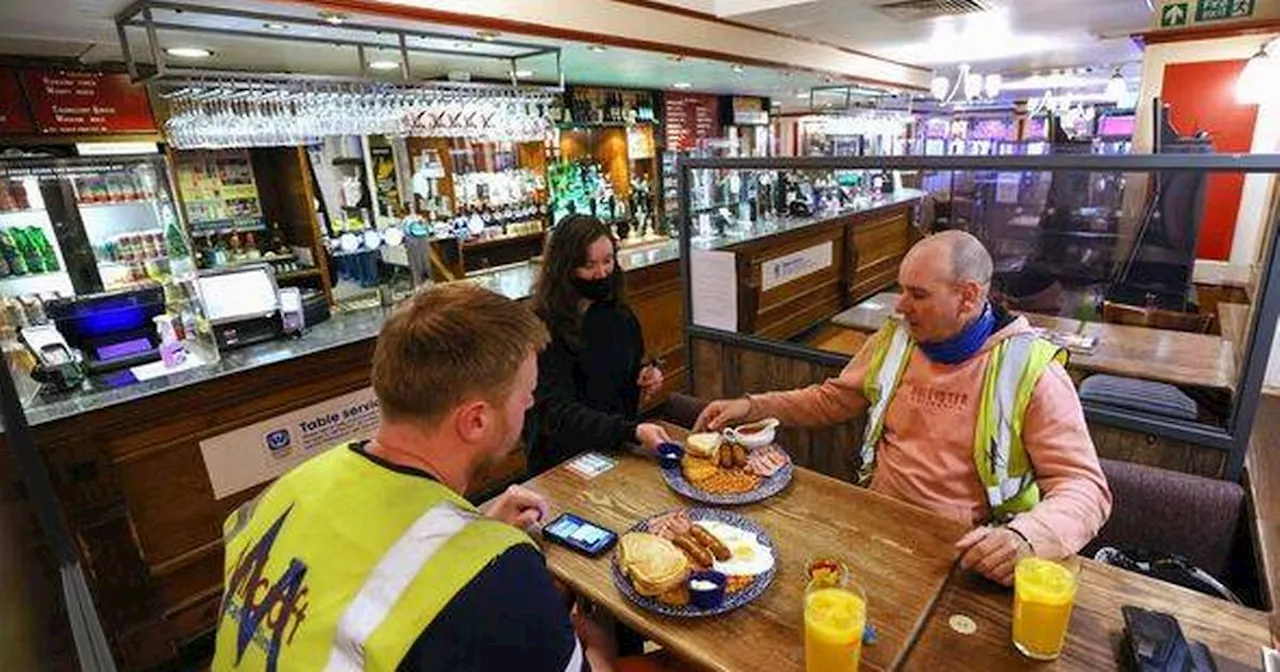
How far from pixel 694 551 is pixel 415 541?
70 centimetres

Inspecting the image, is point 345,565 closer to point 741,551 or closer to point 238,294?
point 741,551

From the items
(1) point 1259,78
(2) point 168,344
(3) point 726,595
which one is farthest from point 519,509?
(1) point 1259,78

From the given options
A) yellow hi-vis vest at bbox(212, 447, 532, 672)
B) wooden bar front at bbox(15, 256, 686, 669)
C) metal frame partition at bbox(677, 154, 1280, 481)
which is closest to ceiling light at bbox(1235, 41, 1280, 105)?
metal frame partition at bbox(677, 154, 1280, 481)

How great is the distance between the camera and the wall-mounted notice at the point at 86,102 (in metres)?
4.11

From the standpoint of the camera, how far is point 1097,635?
121 cm

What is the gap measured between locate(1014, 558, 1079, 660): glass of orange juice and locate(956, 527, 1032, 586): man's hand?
0.40 feet

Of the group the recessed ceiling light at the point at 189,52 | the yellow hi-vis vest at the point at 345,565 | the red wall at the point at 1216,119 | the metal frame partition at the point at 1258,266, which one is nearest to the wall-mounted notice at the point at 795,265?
the metal frame partition at the point at 1258,266

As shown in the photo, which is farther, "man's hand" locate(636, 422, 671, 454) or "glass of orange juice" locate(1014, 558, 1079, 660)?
"man's hand" locate(636, 422, 671, 454)

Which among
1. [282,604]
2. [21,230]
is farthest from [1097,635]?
[21,230]

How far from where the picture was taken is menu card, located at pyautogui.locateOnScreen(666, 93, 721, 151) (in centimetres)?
884

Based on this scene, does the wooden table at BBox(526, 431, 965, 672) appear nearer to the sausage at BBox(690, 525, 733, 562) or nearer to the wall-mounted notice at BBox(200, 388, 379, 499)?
the sausage at BBox(690, 525, 733, 562)

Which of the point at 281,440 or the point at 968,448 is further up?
the point at 968,448

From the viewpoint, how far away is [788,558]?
57.4 inches

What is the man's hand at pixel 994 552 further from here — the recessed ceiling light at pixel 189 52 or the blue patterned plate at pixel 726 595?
the recessed ceiling light at pixel 189 52
